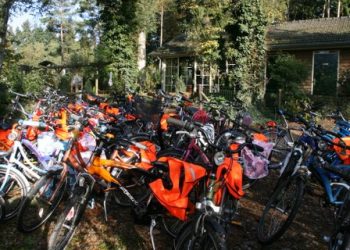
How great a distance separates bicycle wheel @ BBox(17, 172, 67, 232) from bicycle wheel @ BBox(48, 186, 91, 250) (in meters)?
0.51

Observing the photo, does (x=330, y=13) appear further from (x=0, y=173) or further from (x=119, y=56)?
(x=0, y=173)

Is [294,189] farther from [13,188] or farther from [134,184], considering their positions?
[13,188]

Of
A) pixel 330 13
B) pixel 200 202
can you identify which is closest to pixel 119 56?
pixel 200 202

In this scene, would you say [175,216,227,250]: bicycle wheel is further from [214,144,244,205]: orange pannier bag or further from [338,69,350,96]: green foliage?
[338,69,350,96]: green foliage

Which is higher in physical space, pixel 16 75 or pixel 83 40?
pixel 83 40

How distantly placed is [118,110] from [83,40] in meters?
39.6

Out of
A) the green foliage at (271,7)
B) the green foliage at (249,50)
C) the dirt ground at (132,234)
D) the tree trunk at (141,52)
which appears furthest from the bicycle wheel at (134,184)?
the tree trunk at (141,52)

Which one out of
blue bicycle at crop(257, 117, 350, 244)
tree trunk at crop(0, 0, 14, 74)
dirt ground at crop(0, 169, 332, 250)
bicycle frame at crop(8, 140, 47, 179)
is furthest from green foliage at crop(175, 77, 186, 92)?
blue bicycle at crop(257, 117, 350, 244)

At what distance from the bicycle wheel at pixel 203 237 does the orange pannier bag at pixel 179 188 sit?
0.15 meters

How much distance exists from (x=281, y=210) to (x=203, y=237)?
1.41m

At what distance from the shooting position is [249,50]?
14.6 metres

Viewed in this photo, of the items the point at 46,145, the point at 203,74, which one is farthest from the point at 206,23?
the point at 46,145

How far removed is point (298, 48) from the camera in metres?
16.6

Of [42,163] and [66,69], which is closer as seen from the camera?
[42,163]
